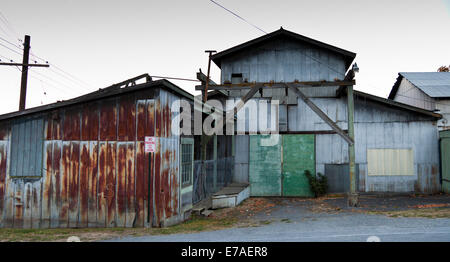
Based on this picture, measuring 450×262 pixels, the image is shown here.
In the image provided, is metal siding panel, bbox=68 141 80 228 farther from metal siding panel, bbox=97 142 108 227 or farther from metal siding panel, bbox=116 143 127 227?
metal siding panel, bbox=116 143 127 227

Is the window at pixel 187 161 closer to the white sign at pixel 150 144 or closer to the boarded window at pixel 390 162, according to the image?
the white sign at pixel 150 144

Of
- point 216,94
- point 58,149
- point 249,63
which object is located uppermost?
point 249,63

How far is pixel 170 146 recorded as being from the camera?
9.91 metres

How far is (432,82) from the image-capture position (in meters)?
19.7

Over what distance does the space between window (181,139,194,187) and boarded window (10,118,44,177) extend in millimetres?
4351

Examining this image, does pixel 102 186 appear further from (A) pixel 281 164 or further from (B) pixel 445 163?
(B) pixel 445 163

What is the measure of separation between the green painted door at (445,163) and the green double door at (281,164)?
6228 millimetres

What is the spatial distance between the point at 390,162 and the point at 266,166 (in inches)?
253

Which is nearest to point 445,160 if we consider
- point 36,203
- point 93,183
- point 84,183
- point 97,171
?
point 97,171
